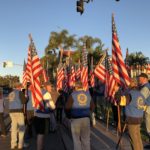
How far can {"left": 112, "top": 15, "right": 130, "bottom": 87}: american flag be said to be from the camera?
10587 millimetres

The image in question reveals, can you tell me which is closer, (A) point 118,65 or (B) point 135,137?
(B) point 135,137

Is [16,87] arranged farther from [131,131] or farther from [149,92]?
A: [131,131]

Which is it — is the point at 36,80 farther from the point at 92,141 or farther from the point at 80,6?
the point at 80,6

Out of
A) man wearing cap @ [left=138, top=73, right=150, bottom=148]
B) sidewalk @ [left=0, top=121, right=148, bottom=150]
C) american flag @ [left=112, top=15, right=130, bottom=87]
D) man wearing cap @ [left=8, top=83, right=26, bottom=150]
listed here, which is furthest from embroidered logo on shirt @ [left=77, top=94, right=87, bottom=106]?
man wearing cap @ [left=8, top=83, right=26, bottom=150]

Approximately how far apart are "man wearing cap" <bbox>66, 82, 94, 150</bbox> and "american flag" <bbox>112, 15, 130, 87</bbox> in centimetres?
194

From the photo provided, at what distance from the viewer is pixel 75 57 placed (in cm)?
6788

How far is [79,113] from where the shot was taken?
8.73 meters

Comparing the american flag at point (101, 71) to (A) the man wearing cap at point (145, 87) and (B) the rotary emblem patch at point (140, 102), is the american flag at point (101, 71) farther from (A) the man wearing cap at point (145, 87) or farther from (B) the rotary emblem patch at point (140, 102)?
(B) the rotary emblem patch at point (140, 102)

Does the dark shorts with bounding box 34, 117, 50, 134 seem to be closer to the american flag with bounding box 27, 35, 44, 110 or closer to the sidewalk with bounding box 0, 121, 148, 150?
the american flag with bounding box 27, 35, 44, 110

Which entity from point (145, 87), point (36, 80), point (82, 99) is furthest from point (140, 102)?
point (36, 80)

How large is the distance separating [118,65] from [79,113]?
2722 mm

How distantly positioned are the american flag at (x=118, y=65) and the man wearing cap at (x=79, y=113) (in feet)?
6.38

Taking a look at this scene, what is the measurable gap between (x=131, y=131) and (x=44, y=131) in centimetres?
241

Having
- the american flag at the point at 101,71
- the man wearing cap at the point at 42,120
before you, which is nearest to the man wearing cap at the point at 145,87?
the man wearing cap at the point at 42,120
